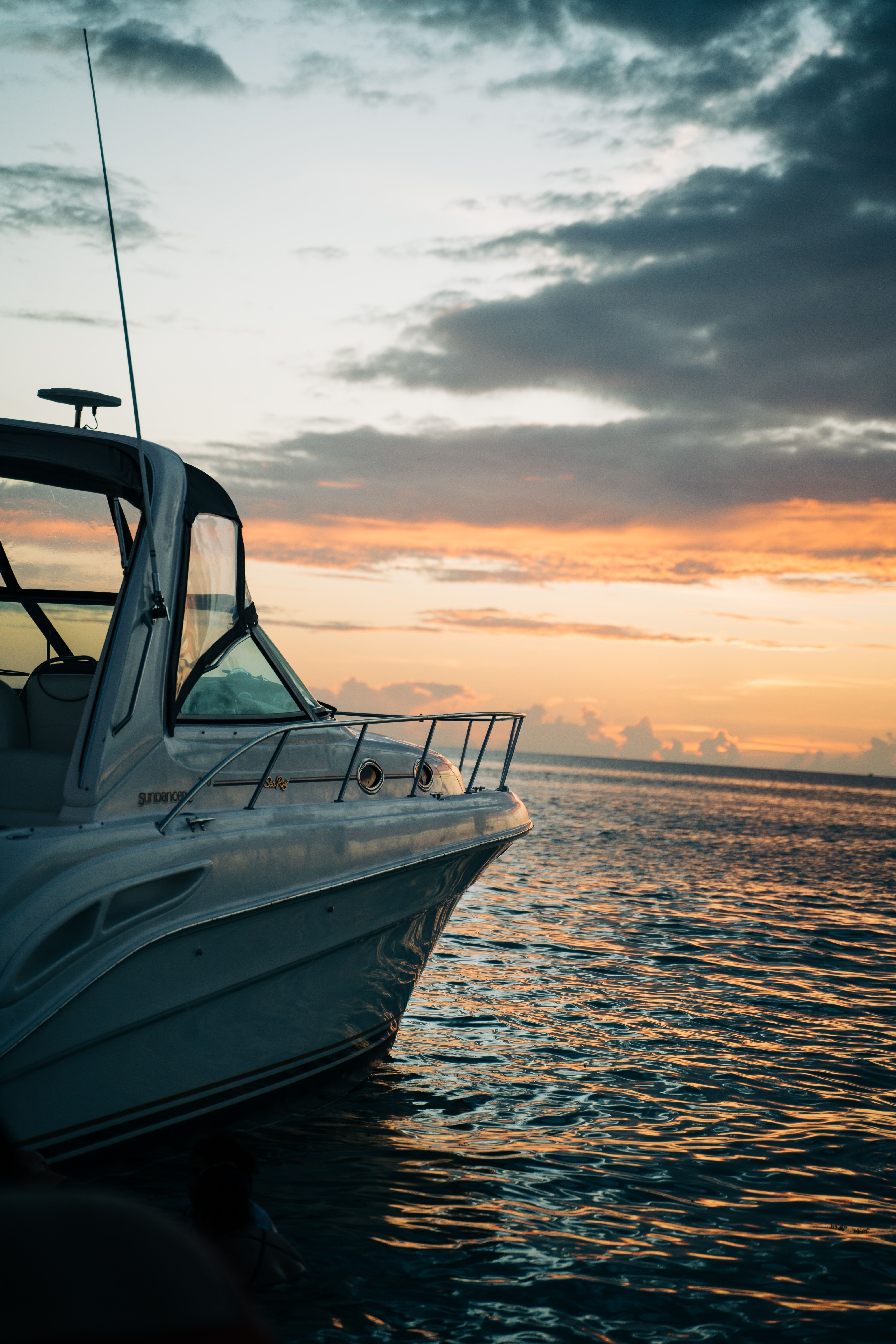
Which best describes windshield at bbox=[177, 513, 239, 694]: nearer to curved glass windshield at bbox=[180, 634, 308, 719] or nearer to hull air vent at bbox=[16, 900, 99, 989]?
curved glass windshield at bbox=[180, 634, 308, 719]

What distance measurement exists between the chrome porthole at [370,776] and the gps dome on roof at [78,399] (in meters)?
2.52

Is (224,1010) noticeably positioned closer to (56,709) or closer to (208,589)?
(56,709)

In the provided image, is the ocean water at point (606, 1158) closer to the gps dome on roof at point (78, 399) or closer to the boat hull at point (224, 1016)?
the boat hull at point (224, 1016)

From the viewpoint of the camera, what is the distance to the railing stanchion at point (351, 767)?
5.77m

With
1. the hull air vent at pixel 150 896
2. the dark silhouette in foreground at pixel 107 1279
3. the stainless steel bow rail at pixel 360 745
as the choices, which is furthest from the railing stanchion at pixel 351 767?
the dark silhouette in foreground at pixel 107 1279

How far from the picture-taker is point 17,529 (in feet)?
20.1

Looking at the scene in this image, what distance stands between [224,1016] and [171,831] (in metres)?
0.93

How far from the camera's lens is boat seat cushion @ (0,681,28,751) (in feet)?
18.0

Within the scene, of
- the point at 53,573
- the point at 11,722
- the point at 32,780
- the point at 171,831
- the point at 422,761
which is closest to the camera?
the point at 171,831

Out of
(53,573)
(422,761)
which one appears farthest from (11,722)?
(422,761)

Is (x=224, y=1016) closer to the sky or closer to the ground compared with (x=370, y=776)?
closer to the ground

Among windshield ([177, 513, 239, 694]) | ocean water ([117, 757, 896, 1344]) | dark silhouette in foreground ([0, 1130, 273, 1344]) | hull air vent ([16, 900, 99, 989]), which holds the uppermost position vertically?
windshield ([177, 513, 239, 694])

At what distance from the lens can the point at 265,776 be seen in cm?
519

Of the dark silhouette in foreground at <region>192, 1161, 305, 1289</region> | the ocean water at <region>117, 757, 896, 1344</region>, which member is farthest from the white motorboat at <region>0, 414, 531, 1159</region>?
the dark silhouette in foreground at <region>192, 1161, 305, 1289</region>
